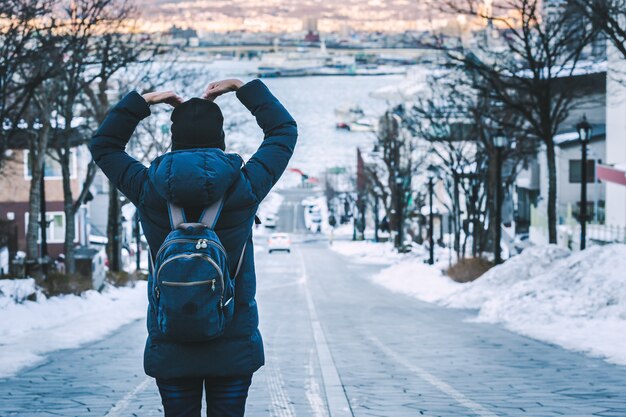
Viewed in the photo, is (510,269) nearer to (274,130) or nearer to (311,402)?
(311,402)

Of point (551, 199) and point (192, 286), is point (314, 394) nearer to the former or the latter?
point (192, 286)

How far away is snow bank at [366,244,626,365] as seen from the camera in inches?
580

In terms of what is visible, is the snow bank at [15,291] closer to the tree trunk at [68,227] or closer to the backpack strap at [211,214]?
the tree trunk at [68,227]

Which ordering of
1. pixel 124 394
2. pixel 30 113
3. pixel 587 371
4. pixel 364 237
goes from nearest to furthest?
1. pixel 124 394
2. pixel 587 371
3. pixel 30 113
4. pixel 364 237

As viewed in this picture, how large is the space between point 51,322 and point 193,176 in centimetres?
1604

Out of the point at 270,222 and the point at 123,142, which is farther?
the point at 270,222

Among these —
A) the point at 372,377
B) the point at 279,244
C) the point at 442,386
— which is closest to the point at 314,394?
the point at 442,386

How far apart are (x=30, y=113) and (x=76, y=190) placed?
1801cm

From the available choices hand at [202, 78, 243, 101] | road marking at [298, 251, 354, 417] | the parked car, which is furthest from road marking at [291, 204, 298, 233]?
hand at [202, 78, 243, 101]

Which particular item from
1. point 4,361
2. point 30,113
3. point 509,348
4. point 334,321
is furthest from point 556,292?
point 30,113

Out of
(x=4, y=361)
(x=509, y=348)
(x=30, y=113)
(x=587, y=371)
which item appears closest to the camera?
(x=587, y=371)

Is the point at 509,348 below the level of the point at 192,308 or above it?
below

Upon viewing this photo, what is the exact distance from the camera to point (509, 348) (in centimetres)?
1370

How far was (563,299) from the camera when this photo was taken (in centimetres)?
1823
